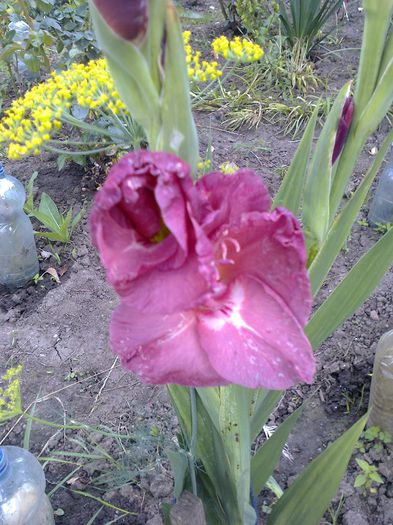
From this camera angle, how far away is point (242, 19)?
3.44 metres

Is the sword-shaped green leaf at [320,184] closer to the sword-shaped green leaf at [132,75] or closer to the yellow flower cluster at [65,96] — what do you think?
the sword-shaped green leaf at [132,75]

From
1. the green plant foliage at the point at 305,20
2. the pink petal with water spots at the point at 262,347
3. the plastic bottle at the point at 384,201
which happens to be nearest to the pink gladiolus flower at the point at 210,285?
the pink petal with water spots at the point at 262,347

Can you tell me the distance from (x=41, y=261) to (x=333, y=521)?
1.53 m

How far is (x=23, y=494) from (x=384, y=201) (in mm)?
1739

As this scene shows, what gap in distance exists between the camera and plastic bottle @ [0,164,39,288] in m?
2.08

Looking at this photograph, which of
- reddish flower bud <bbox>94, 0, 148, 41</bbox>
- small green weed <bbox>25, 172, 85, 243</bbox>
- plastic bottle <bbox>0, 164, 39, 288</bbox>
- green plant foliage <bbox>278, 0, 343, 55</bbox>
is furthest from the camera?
green plant foliage <bbox>278, 0, 343, 55</bbox>

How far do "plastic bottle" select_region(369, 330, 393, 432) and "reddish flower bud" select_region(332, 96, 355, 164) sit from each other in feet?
3.13

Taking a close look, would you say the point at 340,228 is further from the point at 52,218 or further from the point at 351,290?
the point at 52,218

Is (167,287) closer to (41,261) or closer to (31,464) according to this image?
(31,464)

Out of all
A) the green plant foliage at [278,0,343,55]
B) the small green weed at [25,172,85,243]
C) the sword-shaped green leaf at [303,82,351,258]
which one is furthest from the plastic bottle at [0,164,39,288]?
the green plant foliage at [278,0,343,55]

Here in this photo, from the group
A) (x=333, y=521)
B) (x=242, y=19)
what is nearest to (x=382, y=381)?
(x=333, y=521)

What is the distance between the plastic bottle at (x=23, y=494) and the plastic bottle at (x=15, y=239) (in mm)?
953

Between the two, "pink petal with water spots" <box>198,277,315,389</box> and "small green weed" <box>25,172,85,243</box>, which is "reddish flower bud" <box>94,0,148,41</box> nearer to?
"pink petal with water spots" <box>198,277,315,389</box>

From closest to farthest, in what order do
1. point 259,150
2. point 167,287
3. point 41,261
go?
point 167,287, point 41,261, point 259,150
